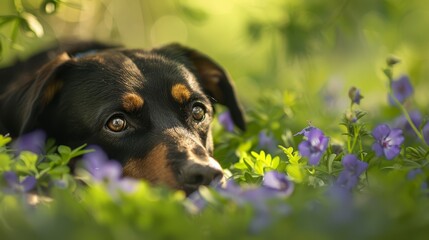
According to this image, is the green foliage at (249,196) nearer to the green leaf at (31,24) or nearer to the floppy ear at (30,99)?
the green leaf at (31,24)

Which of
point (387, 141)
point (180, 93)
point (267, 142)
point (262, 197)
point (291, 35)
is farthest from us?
point (291, 35)

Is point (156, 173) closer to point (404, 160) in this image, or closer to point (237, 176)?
point (237, 176)

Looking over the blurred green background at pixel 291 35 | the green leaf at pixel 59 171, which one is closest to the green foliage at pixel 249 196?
the green leaf at pixel 59 171

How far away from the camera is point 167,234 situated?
191 centimetres

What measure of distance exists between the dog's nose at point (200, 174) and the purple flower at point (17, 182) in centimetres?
64

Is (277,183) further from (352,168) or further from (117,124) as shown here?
(117,124)

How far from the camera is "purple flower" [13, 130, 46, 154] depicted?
311 cm

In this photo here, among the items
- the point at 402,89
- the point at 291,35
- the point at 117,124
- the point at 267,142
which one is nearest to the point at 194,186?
the point at 117,124

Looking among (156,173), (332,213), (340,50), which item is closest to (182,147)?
(156,173)

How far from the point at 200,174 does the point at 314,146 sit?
1.61ft

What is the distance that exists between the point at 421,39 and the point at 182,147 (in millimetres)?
4993

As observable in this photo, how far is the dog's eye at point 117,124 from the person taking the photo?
10.9 feet

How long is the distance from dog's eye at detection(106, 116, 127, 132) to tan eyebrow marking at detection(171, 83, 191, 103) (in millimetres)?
319

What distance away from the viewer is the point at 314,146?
272cm
